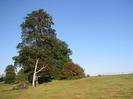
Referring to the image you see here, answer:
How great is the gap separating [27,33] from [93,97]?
3019 cm

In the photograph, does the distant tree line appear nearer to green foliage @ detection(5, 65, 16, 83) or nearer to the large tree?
the large tree

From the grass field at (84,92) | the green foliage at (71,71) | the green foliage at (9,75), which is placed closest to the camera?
the grass field at (84,92)

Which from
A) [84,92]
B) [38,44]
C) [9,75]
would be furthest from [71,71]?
[84,92]

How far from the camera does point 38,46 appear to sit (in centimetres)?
4931

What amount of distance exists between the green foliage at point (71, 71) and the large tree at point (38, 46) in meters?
19.5

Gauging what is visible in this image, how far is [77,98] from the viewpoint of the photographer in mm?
23391

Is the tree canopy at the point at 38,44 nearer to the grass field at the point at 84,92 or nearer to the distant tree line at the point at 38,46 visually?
the distant tree line at the point at 38,46

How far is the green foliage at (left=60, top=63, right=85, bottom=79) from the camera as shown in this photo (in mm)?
72188

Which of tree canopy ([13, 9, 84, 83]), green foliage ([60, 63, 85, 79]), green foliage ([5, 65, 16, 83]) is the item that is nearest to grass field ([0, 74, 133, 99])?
tree canopy ([13, 9, 84, 83])

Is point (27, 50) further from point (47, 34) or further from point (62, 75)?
point (62, 75)

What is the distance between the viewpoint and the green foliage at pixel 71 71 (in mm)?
72188

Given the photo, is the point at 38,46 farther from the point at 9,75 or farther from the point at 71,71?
the point at 9,75

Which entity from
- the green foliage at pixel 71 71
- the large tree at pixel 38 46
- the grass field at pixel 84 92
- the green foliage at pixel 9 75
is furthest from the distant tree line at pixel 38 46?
the green foliage at pixel 9 75

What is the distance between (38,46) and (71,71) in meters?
29.8
